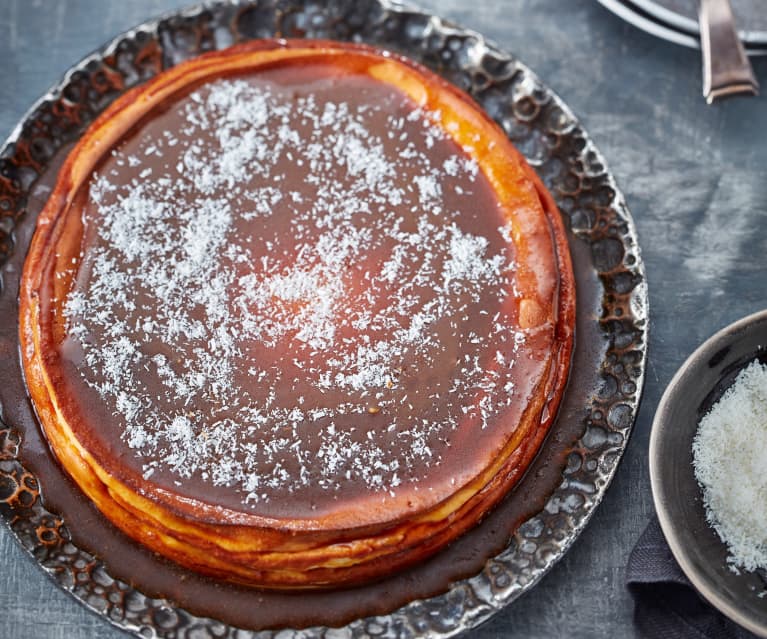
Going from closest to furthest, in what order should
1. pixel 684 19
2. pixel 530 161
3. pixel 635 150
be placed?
pixel 530 161
pixel 684 19
pixel 635 150

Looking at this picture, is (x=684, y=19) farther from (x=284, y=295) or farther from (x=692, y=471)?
(x=284, y=295)

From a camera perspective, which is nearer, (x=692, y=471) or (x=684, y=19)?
(x=692, y=471)

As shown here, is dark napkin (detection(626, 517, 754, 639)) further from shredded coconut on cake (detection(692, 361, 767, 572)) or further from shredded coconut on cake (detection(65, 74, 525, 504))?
shredded coconut on cake (detection(65, 74, 525, 504))

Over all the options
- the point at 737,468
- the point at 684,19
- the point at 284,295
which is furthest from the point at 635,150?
the point at 284,295

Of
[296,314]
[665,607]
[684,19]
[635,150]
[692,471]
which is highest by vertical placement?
[684,19]

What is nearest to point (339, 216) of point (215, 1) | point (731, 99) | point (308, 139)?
point (308, 139)

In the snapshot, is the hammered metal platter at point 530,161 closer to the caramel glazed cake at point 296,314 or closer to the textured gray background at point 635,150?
the caramel glazed cake at point 296,314

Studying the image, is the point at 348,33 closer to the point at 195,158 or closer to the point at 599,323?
the point at 195,158

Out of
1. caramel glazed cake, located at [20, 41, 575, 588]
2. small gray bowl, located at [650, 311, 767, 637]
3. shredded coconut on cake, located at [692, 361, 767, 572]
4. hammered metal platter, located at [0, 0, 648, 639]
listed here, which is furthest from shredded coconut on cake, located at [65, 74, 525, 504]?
shredded coconut on cake, located at [692, 361, 767, 572]
